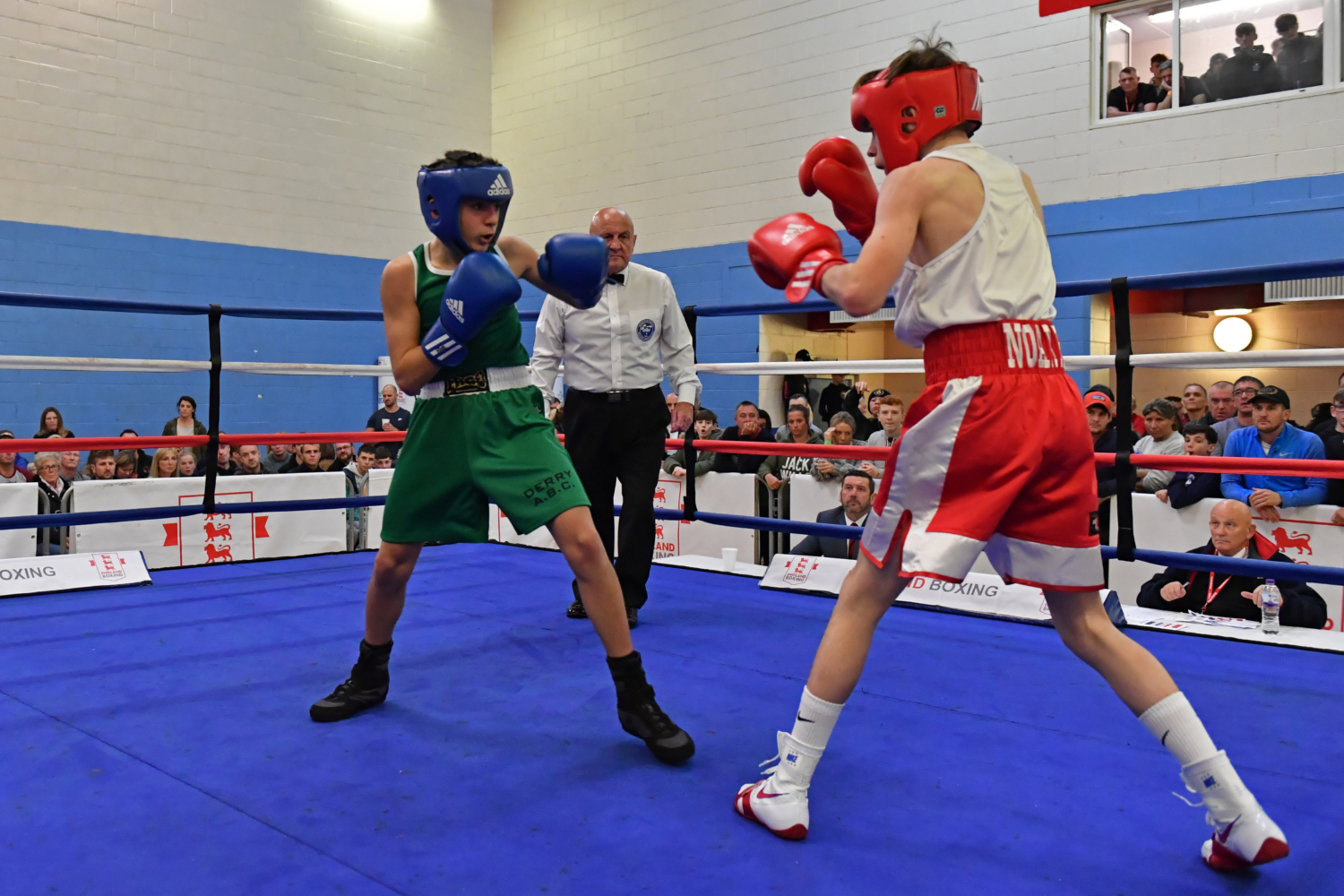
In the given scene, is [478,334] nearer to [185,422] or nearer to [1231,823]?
[1231,823]

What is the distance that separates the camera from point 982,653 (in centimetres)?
255

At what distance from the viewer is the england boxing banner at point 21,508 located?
452 cm

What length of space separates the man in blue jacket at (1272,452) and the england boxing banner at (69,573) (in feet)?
14.0

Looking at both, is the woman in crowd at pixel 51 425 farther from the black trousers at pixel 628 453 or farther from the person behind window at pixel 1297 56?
the person behind window at pixel 1297 56

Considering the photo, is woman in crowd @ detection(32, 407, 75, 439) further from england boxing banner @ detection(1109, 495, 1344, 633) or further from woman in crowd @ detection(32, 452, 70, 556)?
england boxing banner @ detection(1109, 495, 1344, 633)

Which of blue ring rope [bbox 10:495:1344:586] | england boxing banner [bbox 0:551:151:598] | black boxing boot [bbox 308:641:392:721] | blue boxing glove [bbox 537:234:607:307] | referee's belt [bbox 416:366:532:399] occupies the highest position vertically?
blue boxing glove [bbox 537:234:607:307]

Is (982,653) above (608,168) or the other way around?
the other way around

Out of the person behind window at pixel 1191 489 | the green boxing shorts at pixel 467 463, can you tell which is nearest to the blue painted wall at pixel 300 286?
the person behind window at pixel 1191 489

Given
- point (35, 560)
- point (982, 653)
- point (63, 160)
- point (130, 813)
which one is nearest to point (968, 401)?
point (982, 653)

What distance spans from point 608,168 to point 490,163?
727 centimetres

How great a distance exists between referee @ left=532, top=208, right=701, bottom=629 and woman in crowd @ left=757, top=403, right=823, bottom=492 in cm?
200

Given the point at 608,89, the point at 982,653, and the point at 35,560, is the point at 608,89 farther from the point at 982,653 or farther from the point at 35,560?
the point at 982,653

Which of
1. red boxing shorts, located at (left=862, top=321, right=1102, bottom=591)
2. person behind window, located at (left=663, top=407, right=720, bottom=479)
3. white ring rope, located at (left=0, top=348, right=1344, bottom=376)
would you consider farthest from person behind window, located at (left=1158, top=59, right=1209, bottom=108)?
red boxing shorts, located at (left=862, top=321, right=1102, bottom=591)

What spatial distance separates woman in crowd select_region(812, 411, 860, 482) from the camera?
4.94 m
